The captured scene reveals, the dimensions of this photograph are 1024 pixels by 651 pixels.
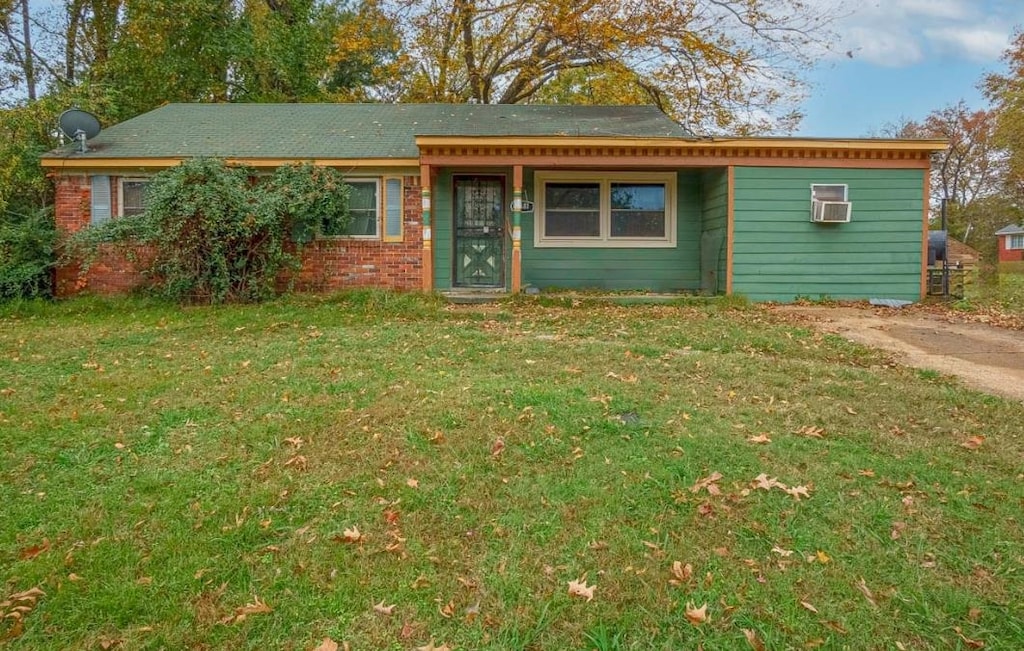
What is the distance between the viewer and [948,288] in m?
11.2

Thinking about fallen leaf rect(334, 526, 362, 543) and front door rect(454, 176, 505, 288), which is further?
front door rect(454, 176, 505, 288)

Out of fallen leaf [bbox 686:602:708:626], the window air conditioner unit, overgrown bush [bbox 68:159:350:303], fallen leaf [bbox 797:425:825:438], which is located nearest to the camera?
fallen leaf [bbox 686:602:708:626]

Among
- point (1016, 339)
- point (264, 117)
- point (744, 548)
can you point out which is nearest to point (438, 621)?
point (744, 548)

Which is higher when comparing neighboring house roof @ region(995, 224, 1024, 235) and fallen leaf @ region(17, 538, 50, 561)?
neighboring house roof @ region(995, 224, 1024, 235)

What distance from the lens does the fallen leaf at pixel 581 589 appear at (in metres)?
2.54

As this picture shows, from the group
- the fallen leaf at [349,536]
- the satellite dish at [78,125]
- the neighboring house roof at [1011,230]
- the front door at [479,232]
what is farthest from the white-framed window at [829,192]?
the neighboring house roof at [1011,230]

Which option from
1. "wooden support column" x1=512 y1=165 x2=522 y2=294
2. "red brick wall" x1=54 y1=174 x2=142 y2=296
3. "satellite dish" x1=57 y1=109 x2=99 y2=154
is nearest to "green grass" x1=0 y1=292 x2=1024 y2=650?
"wooden support column" x1=512 y1=165 x2=522 y2=294

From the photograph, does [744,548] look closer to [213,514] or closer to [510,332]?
[213,514]

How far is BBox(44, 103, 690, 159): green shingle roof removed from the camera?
443 inches

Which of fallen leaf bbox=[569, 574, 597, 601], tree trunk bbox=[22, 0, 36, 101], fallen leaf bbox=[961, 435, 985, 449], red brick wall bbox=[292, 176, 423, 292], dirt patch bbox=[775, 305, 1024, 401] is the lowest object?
fallen leaf bbox=[569, 574, 597, 601]

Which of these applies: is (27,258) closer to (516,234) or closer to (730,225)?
(516,234)

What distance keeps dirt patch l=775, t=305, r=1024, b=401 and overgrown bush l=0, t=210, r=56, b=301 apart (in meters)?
11.5

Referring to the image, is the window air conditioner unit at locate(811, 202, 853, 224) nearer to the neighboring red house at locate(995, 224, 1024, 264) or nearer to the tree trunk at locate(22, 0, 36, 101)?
the tree trunk at locate(22, 0, 36, 101)

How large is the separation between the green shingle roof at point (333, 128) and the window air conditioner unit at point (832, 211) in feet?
8.37
